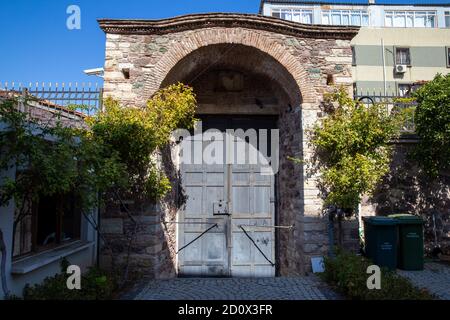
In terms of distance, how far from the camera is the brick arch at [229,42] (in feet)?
20.2

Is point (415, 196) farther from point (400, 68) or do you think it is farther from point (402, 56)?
point (402, 56)

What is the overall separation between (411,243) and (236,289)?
314 centimetres

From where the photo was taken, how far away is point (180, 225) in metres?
7.28

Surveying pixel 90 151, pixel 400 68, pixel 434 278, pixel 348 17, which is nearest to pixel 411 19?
pixel 348 17

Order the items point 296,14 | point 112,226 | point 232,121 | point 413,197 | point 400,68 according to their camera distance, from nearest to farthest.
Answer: point 112,226 → point 413,197 → point 232,121 → point 400,68 → point 296,14

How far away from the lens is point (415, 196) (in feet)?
23.1

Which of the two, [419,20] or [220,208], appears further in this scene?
[419,20]

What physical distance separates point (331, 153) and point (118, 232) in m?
3.86

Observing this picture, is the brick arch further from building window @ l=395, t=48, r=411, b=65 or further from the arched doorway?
building window @ l=395, t=48, r=411, b=65

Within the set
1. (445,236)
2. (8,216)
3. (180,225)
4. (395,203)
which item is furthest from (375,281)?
(8,216)

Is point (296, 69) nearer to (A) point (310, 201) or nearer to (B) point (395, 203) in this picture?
(A) point (310, 201)

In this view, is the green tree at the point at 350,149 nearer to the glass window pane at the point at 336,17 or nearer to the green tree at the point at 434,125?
the green tree at the point at 434,125

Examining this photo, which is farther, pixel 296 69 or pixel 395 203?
pixel 395 203
